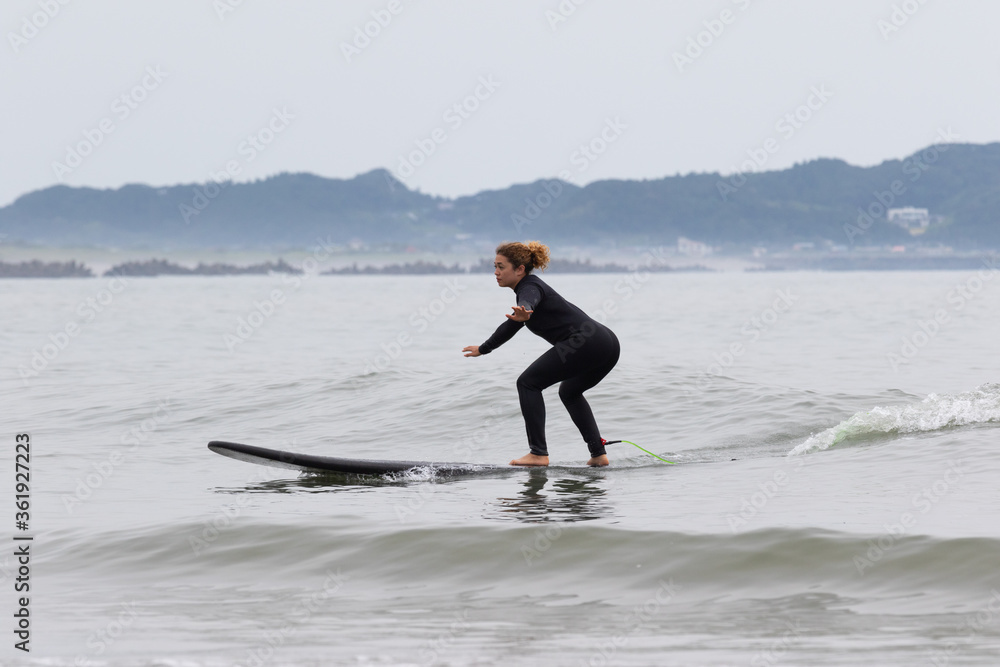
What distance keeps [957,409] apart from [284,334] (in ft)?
87.1

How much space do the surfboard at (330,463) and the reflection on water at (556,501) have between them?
623 mm

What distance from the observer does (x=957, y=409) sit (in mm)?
11016

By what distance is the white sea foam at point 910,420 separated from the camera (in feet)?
34.0

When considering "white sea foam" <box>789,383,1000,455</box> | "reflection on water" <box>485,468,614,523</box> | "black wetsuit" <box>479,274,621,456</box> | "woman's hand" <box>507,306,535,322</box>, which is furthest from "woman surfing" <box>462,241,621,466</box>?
"white sea foam" <box>789,383,1000,455</box>

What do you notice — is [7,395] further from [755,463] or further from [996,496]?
[996,496]

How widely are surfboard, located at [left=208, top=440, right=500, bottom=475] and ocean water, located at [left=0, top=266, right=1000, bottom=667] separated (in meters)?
0.11

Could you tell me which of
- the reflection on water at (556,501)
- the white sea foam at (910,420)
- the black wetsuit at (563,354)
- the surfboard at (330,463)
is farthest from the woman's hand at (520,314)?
the white sea foam at (910,420)

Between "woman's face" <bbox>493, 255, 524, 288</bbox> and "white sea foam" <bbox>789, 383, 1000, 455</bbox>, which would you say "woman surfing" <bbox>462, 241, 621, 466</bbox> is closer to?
"woman's face" <bbox>493, 255, 524, 288</bbox>

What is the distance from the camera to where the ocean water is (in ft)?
15.6

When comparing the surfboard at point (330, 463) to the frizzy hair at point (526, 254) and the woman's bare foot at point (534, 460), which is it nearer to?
the woman's bare foot at point (534, 460)

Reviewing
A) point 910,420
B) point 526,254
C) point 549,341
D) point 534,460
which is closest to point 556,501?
point 534,460

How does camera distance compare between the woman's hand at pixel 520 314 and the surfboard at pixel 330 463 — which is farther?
the surfboard at pixel 330 463


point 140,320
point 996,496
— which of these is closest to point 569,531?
point 996,496

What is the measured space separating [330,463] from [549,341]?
7.85 feet
